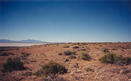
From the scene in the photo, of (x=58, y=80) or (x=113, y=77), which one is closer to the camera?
(x=58, y=80)

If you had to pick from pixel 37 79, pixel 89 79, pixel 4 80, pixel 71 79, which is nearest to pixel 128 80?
pixel 89 79

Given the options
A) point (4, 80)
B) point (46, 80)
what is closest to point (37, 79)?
point (46, 80)

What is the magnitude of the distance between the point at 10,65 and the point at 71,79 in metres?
6.95

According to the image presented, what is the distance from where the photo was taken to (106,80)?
22.6 ft

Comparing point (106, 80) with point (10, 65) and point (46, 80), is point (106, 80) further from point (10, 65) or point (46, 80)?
point (10, 65)

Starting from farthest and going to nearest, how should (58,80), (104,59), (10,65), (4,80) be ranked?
(104,59) < (10,65) < (4,80) < (58,80)

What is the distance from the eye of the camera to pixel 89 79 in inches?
281

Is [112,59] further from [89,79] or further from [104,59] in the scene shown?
[89,79]

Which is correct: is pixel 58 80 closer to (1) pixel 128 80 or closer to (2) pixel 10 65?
(1) pixel 128 80

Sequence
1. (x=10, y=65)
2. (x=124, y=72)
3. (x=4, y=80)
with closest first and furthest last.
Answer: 1. (x=4, y=80)
2. (x=124, y=72)
3. (x=10, y=65)

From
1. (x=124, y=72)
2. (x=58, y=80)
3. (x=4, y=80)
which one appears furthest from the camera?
(x=124, y=72)

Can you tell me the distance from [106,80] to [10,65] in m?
9.30

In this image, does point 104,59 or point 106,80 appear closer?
point 106,80

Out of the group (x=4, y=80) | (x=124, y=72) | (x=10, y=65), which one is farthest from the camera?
(x=10, y=65)
